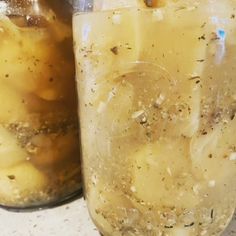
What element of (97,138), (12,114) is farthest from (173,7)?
(12,114)

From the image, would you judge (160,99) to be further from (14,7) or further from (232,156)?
(14,7)

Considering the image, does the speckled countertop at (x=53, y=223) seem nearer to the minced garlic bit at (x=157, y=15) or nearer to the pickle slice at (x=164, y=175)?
the pickle slice at (x=164, y=175)

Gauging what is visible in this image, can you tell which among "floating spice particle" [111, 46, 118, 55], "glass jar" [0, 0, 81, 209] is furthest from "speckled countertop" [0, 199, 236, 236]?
"floating spice particle" [111, 46, 118, 55]

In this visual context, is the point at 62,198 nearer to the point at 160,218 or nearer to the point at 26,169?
the point at 26,169

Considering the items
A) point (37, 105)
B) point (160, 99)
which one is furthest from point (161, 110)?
point (37, 105)

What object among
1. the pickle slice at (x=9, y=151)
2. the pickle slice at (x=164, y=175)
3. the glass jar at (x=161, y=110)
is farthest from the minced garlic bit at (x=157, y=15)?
the pickle slice at (x=9, y=151)

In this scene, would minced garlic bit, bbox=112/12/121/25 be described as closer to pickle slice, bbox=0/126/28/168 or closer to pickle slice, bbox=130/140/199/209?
pickle slice, bbox=130/140/199/209
